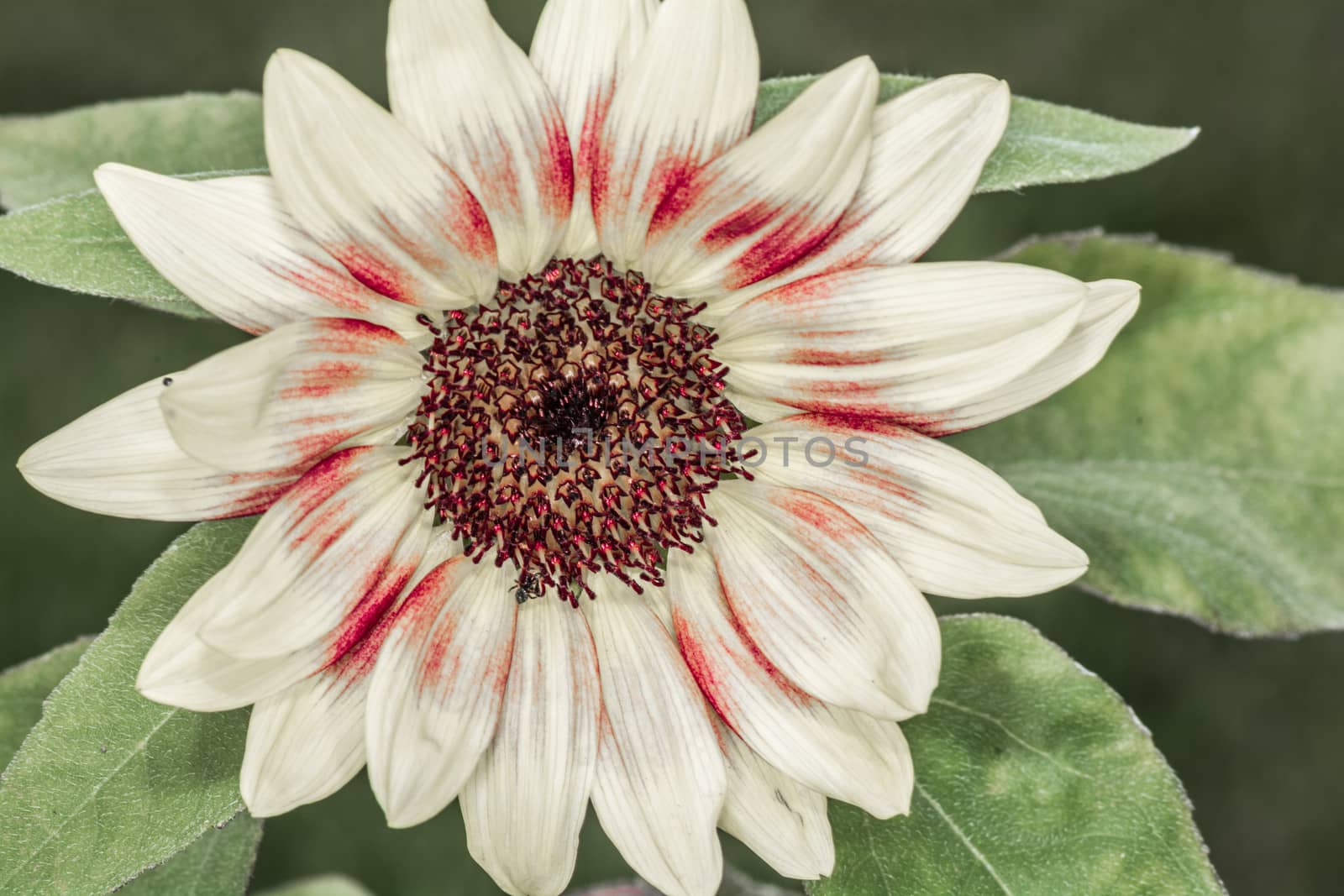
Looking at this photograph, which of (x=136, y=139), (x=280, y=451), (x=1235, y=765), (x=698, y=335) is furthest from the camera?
(x=1235, y=765)

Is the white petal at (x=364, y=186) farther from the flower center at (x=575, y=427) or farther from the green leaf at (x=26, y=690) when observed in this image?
the green leaf at (x=26, y=690)

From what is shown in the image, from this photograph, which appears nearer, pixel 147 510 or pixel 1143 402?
pixel 147 510

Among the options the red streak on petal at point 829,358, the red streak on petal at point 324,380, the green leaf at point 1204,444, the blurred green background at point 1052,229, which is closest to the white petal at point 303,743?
the red streak on petal at point 324,380

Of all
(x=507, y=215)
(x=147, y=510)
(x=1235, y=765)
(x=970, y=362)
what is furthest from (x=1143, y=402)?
(x=1235, y=765)

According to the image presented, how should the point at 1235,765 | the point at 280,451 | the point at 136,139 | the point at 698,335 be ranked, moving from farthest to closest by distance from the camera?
1. the point at 1235,765
2. the point at 136,139
3. the point at 698,335
4. the point at 280,451

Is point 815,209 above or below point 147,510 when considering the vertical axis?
above

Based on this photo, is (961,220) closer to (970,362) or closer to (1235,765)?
(1235,765)
